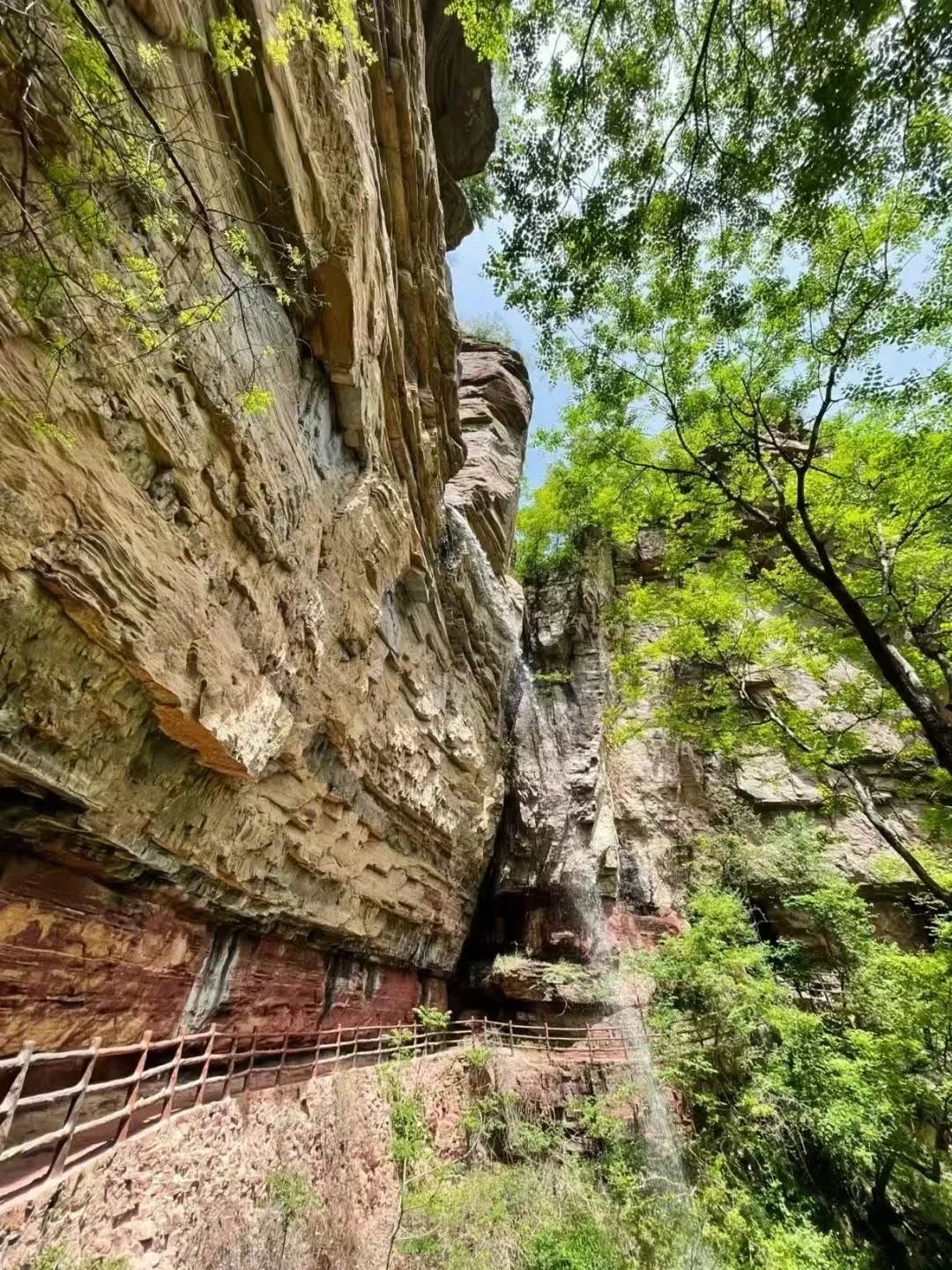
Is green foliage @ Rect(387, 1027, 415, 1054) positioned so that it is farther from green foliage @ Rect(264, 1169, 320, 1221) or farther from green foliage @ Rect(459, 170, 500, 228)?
green foliage @ Rect(459, 170, 500, 228)

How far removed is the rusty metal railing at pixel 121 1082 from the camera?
9.69 feet

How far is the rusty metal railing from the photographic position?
116 inches

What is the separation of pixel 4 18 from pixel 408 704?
7527 millimetres

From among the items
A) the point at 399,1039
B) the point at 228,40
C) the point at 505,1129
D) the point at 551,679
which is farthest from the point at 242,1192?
the point at 551,679

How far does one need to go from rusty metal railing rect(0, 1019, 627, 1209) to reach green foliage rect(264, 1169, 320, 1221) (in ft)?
2.77

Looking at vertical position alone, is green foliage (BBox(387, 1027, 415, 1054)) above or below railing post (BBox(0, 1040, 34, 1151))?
above

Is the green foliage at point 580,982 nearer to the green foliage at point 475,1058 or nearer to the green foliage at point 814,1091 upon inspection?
the green foliage at point 814,1091

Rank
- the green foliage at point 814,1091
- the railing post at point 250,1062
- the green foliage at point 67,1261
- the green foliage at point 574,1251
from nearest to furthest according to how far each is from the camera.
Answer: the green foliage at point 67,1261, the railing post at point 250,1062, the green foliage at point 574,1251, the green foliage at point 814,1091

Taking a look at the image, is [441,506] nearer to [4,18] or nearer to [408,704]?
[408,704]

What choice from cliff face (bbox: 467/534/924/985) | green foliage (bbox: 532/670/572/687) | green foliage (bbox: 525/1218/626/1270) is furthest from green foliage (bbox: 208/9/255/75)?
green foliage (bbox: 532/670/572/687)

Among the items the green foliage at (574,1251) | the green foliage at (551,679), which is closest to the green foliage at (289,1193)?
the green foliage at (574,1251)

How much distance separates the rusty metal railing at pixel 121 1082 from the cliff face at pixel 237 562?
1.22 feet

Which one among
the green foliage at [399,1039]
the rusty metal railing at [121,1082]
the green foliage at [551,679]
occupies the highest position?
the green foliage at [551,679]

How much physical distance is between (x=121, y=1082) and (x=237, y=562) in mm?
3838
